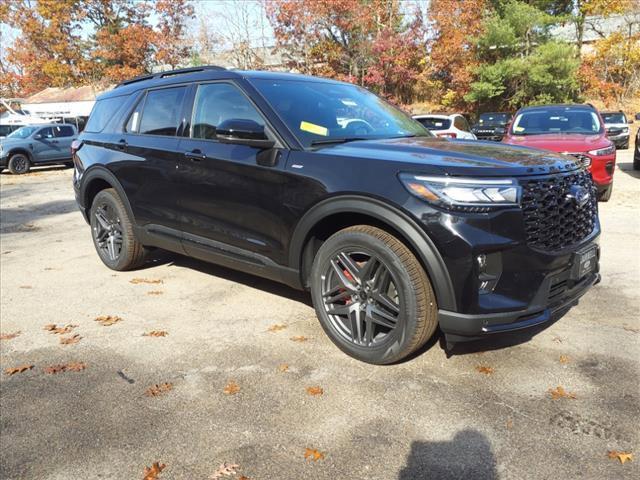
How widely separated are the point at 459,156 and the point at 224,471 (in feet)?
6.88

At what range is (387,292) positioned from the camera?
10.2 feet

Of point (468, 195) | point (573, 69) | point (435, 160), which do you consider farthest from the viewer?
point (573, 69)

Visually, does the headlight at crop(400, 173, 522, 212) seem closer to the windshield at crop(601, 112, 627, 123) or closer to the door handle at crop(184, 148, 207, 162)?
the door handle at crop(184, 148, 207, 162)

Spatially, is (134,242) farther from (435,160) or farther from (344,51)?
(344,51)

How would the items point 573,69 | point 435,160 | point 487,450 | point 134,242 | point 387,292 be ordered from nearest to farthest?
point 487,450
point 435,160
point 387,292
point 134,242
point 573,69

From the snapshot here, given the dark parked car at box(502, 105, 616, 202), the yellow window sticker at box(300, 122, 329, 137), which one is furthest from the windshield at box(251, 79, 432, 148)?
the dark parked car at box(502, 105, 616, 202)

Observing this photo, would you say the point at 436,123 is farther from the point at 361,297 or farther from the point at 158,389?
the point at 158,389

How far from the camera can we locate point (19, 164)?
18.1 m

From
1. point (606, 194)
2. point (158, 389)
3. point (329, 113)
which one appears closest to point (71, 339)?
point (158, 389)

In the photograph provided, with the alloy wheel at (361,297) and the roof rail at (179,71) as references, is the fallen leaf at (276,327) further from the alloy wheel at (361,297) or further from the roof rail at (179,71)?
the roof rail at (179,71)

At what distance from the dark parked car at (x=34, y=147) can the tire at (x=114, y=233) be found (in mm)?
14916

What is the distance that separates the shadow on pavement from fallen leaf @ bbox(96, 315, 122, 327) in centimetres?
272

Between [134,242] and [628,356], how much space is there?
168 inches

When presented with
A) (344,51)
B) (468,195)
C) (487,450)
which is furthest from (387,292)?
(344,51)
